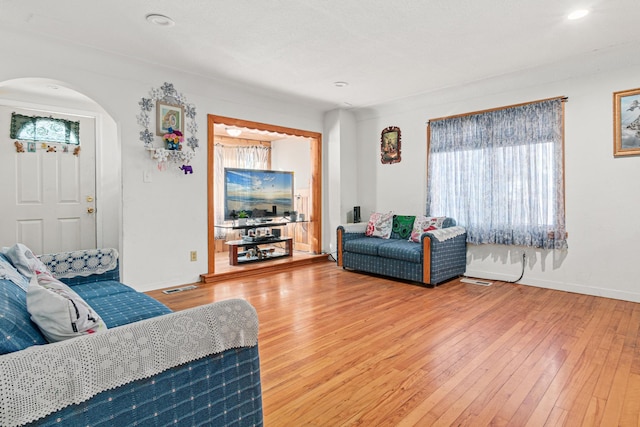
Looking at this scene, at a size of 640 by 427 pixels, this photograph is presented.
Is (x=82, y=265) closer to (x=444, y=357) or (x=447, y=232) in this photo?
(x=444, y=357)

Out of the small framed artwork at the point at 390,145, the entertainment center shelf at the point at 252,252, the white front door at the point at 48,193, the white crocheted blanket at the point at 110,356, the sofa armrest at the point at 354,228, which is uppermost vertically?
the small framed artwork at the point at 390,145

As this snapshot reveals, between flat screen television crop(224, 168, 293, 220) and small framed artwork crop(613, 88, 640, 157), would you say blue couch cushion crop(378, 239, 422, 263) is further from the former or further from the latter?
small framed artwork crop(613, 88, 640, 157)

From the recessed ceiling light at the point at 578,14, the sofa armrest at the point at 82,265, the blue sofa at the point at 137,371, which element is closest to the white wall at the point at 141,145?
the sofa armrest at the point at 82,265

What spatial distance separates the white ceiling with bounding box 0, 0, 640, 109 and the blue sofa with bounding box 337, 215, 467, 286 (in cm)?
194

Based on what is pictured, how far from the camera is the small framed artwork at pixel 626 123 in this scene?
3613 mm

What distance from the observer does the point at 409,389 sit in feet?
6.59

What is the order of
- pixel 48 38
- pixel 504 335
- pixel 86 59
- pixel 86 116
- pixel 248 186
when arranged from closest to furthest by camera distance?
pixel 504 335 → pixel 48 38 → pixel 86 59 → pixel 86 116 → pixel 248 186

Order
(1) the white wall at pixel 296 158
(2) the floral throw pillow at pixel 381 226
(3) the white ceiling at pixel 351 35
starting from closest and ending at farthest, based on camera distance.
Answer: (3) the white ceiling at pixel 351 35, (2) the floral throw pillow at pixel 381 226, (1) the white wall at pixel 296 158

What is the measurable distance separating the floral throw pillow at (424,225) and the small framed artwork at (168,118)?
3.19 m

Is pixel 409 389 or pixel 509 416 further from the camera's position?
pixel 409 389

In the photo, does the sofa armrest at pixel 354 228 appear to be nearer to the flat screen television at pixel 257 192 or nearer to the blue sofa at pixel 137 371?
the flat screen television at pixel 257 192

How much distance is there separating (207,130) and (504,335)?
3868 mm

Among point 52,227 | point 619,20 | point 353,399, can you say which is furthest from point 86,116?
point 619,20

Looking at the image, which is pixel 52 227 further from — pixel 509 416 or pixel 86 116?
pixel 509 416
